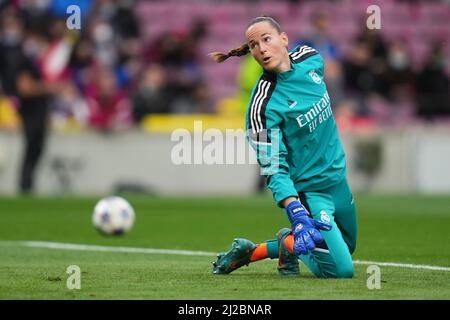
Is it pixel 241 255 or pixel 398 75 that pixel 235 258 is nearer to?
pixel 241 255

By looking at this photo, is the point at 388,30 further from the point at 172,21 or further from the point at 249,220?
the point at 249,220

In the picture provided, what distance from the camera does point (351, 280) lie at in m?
7.69

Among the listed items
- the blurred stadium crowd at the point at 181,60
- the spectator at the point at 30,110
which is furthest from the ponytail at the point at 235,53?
the spectator at the point at 30,110

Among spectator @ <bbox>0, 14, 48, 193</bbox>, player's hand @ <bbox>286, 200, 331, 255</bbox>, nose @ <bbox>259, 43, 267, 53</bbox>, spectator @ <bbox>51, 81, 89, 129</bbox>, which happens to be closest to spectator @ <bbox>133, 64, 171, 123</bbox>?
spectator @ <bbox>51, 81, 89, 129</bbox>

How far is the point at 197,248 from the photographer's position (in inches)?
421

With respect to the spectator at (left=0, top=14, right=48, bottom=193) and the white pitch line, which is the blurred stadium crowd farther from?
the white pitch line

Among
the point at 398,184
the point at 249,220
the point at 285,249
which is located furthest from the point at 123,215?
the point at 398,184

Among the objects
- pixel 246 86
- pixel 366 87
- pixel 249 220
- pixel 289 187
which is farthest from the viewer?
pixel 366 87

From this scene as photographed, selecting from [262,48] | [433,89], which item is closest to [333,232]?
[262,48]

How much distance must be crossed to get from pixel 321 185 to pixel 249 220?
5.89 m

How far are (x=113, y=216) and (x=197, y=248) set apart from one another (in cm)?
163

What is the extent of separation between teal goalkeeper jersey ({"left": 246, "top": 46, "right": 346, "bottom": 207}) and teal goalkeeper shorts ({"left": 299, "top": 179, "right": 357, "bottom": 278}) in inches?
3.4

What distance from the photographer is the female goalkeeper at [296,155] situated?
7.74 m
